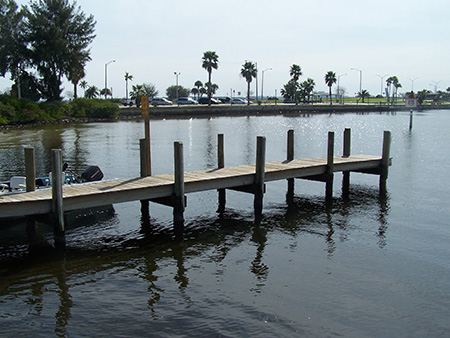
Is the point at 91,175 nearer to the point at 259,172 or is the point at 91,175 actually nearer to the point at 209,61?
the point at 259,172

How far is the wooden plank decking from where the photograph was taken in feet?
40.6

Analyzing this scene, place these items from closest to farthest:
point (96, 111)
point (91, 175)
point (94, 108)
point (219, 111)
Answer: point (91, 175)
point (94, 108)
point (96, 111)
point (219, 111)

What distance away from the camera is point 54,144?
1681 inches

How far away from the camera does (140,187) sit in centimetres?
1406

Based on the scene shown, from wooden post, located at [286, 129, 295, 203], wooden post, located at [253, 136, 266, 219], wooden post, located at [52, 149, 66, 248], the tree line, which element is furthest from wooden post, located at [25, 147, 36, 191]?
the tree line

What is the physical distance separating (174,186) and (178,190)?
0.21 m

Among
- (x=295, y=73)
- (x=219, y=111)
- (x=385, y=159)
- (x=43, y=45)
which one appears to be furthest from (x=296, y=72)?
(x=385, y=159)

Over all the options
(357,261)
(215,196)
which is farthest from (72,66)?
(357,261)

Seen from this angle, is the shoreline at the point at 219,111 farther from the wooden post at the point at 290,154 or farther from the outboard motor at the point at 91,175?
the wooden post at the point at 290,154

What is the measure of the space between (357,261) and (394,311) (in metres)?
2.79

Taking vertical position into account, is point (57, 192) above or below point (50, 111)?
below

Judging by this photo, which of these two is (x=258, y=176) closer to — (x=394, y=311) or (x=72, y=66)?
(x=394, y=311)

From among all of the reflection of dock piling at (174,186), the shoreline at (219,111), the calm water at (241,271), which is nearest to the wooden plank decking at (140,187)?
the reflection of dock piling at (174,186)

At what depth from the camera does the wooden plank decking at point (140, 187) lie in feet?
40.6
